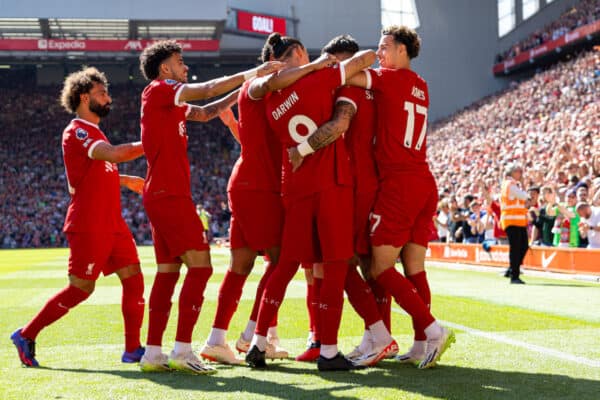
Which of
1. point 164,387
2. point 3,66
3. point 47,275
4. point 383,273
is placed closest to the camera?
point 164,387

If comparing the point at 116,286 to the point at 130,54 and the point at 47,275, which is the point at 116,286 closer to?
the point at 47,275

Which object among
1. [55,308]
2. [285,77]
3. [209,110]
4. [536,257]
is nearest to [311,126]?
[285,77]

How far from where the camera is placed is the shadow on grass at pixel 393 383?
4223 mm

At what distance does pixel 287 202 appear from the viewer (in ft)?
17.5

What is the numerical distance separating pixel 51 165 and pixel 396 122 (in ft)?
153

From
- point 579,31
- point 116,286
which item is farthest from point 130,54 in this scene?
point 116,286

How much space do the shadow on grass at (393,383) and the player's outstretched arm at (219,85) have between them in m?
1.83

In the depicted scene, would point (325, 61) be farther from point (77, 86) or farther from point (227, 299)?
point (77, 86)

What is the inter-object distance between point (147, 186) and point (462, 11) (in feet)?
158

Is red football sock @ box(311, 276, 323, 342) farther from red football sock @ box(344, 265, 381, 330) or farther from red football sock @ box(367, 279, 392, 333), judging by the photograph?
red football sock @ box(367, 279, 392, 333)

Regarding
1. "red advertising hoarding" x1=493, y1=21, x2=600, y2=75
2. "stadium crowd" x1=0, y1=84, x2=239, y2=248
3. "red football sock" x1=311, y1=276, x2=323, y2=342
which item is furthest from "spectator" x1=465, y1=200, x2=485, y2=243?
"stadium crowd" x1=0, y1=84, x2=239, y2=248

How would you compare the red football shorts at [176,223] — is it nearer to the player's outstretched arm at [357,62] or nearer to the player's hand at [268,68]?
the player's hand at [268,68]

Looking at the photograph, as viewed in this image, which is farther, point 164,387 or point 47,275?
point 47,275

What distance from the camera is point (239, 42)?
158 ft
